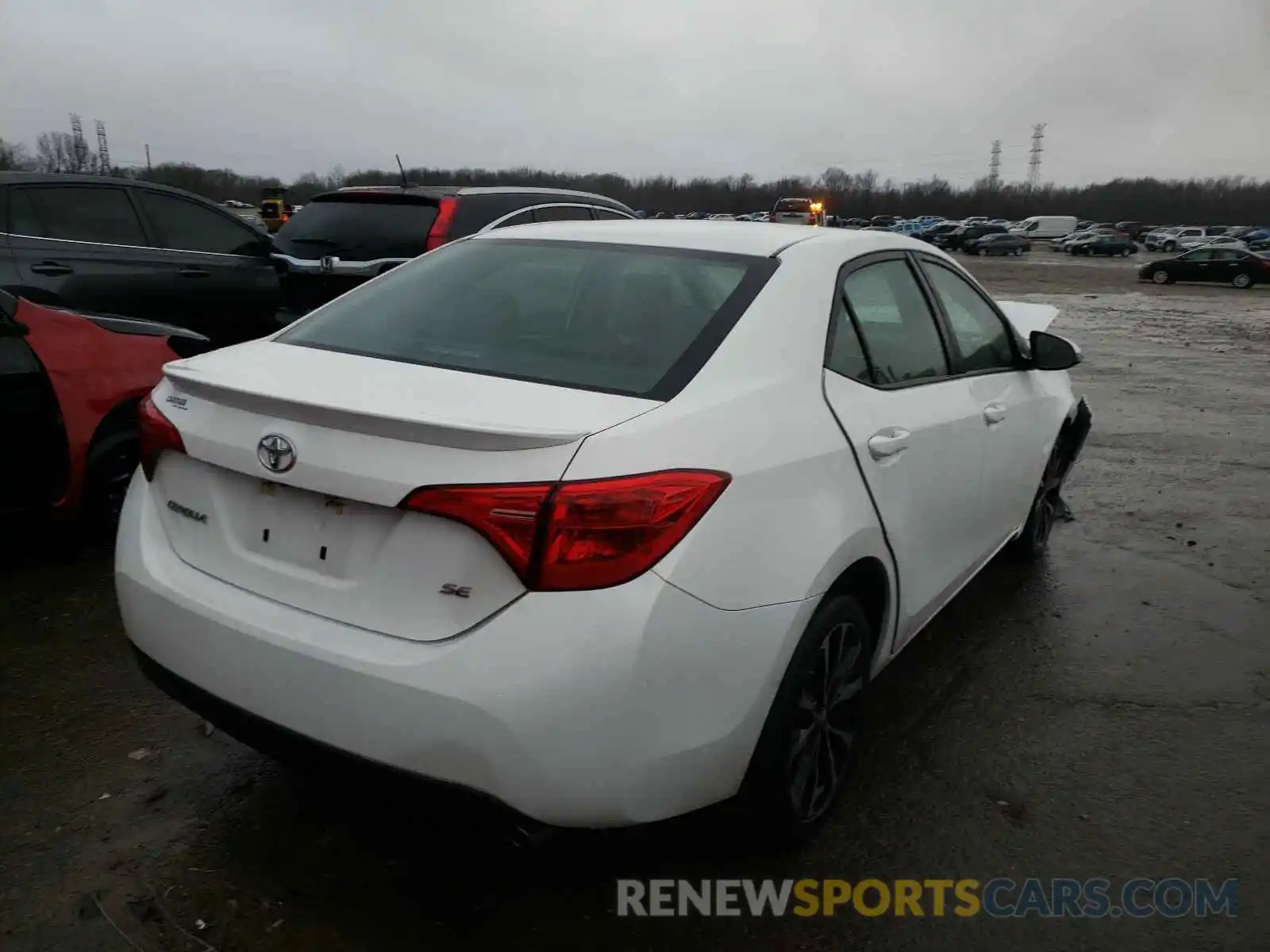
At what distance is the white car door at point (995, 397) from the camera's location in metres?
3.57

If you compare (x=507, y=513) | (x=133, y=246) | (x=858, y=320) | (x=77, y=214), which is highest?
(x=77, y=214)

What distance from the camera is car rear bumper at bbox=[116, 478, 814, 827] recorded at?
1.86 meters

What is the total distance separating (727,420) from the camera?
7.19ft

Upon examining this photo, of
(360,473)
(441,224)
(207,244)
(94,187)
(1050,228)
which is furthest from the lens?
(1050,228)

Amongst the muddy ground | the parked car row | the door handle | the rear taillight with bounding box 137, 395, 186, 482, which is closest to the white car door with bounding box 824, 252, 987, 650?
the door handle

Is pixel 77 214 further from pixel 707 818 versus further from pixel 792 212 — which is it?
pixel 792 212

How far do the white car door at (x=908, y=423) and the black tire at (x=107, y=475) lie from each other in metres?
3.18

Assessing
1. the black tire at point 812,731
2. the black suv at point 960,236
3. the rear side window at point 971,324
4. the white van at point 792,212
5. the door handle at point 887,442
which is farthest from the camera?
the black suv at point 960,236

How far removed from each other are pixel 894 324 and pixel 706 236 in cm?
68

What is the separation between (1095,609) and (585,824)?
328 centimetres

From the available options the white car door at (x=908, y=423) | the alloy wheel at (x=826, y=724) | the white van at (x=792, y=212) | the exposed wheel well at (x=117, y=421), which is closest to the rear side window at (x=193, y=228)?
the exposed wheel well at (x=117, y=421)

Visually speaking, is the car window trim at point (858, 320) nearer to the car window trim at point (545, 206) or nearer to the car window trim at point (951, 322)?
the car window trim at point (951, 322)

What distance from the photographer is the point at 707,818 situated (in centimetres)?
219

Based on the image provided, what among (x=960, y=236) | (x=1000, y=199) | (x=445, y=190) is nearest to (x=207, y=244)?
(x=445, y=190)
